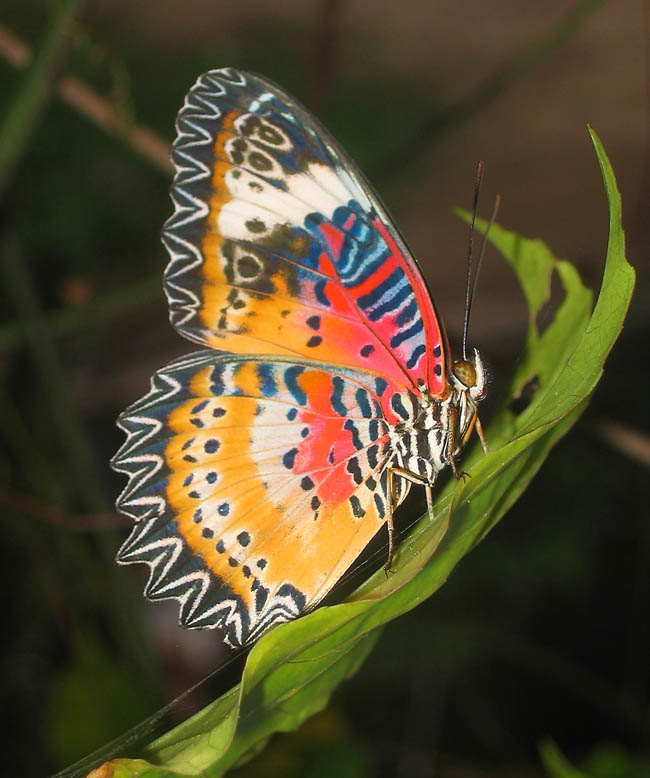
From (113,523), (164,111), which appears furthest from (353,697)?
(164,111)

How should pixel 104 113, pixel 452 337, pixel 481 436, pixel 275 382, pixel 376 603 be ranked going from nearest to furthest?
pixel 376 603 < pixel 481 436 < pixel 275 382 < pixel 452 337 < pixel 104 113

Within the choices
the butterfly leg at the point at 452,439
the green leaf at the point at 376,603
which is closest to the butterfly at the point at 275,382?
the butterfly leg at the point at 452,439

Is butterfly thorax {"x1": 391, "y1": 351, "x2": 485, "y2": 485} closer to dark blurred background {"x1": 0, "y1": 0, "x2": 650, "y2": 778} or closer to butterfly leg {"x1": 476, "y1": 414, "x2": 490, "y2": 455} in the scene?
butterfly leg {"x1": 476, "y1": 414, "x2": 490, "y2": 455}

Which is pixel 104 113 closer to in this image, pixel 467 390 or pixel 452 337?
pixel 452 337

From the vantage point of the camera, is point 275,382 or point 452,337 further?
point 452,337

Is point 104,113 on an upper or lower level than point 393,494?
upper

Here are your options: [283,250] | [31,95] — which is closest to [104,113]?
[31,95]
